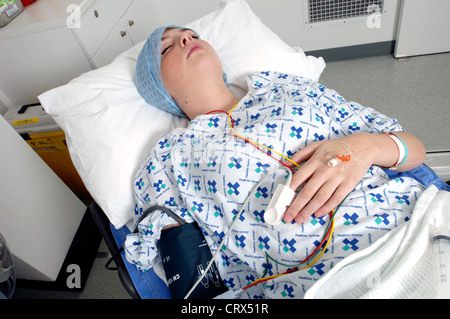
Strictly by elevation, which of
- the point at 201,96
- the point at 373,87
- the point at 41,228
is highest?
the point at 201,96

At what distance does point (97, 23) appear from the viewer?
150 centimetres

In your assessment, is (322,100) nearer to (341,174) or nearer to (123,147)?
(341,174)

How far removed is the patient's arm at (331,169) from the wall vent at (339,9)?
1.63m

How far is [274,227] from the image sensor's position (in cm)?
77

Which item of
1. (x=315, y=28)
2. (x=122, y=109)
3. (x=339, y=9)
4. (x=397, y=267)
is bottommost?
(x=315, y=28)

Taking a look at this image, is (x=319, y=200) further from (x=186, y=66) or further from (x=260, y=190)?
(x=186, y=66)

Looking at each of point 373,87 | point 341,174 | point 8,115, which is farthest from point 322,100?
point 8,115

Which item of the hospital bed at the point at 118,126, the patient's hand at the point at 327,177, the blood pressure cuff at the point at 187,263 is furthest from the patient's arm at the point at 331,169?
the hospital bed at the point at 118,126

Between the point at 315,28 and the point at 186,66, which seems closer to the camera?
the point at 186,66

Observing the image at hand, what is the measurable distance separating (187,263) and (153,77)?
2.30ft

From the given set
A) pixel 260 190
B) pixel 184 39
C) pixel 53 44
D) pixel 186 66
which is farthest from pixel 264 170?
pixel 53 44

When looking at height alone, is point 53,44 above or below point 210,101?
above

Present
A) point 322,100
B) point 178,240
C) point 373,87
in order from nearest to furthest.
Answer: point 178,240, point 322,100, point 373,87
